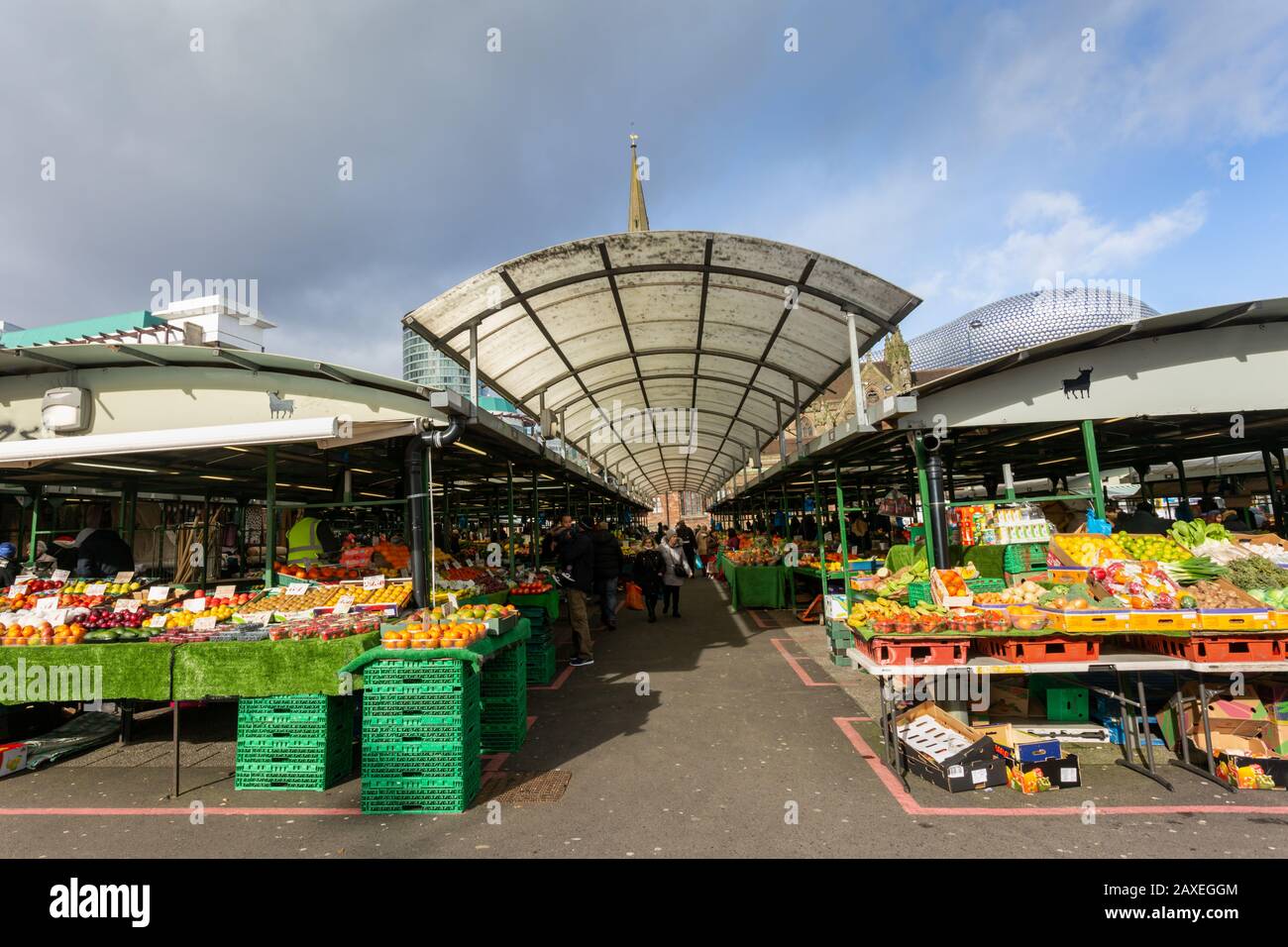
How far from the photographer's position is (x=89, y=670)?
16.1 feet

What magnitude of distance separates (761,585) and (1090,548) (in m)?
8.42

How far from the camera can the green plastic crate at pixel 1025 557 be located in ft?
21.6

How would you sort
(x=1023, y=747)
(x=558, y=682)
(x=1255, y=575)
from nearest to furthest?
(x=1023, y=747) < (x=1255, y=575) < (x=558, y=682)

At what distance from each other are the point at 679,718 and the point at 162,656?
4600 mm

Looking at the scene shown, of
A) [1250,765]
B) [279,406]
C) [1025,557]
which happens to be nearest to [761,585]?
[1025,557]

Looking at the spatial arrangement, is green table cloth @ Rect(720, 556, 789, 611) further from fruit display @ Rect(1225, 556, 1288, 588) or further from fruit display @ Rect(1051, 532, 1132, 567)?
fruit display @ Rect(1225, 556, 1288, 588)

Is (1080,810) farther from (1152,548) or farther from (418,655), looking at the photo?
(418,655)

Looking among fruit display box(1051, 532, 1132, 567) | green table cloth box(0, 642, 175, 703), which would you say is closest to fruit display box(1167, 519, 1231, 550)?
fruit display box(1051, 532, 1132, 567)

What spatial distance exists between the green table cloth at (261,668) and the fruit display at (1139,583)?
628 cm

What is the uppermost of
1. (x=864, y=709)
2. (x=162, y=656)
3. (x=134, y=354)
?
(x=134, y=354)

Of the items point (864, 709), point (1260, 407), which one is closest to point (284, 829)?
point (864, 709)
